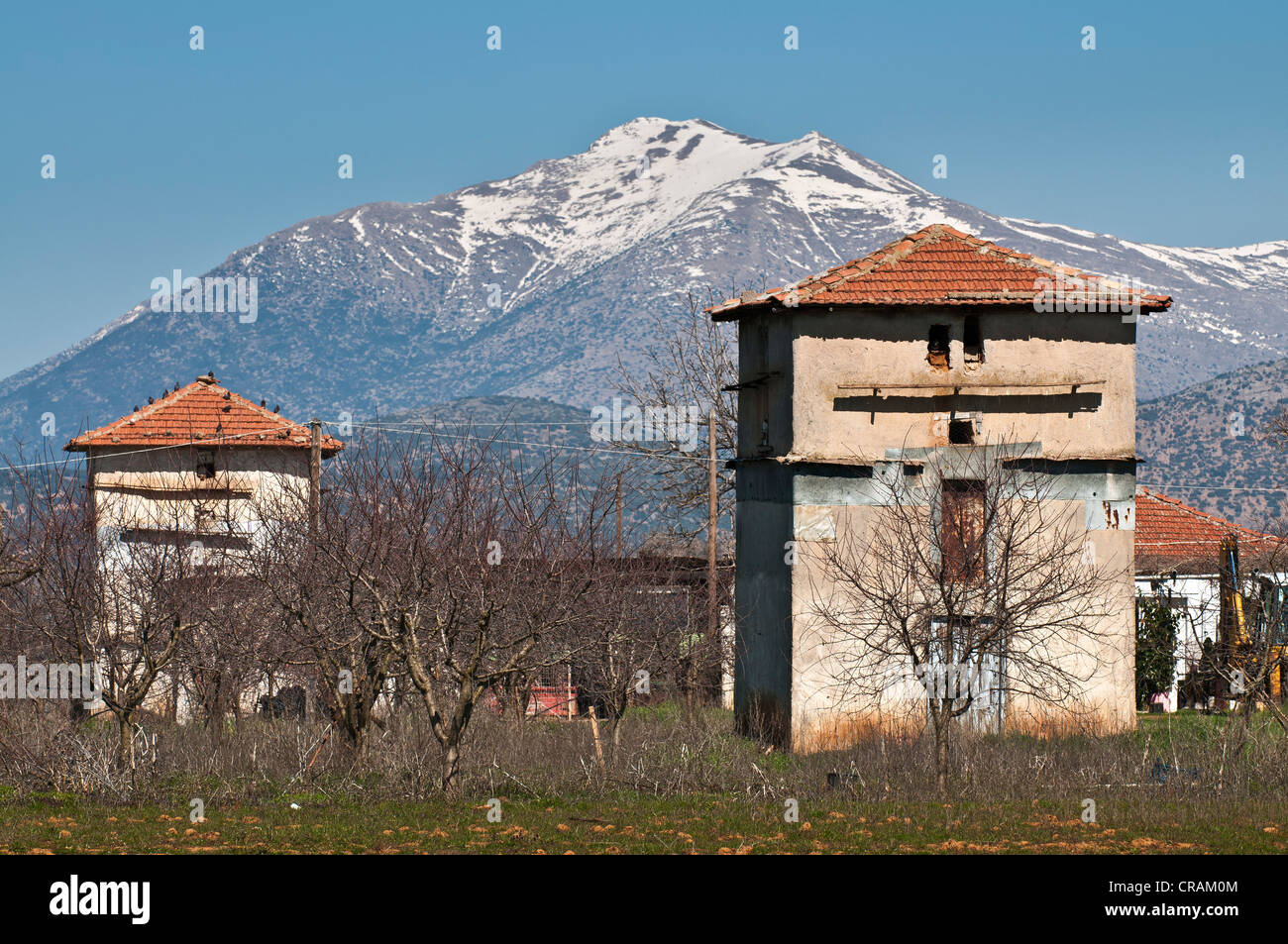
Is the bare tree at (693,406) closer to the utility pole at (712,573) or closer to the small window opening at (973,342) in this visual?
the utility pole at (712,573)

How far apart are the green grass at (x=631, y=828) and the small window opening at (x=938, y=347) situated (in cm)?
1305

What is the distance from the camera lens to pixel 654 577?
122ft

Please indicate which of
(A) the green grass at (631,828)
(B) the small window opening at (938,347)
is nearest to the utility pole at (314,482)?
(A) the green grass at (631,828)

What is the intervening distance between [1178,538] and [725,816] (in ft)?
115

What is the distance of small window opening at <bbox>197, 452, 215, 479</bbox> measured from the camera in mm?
49969

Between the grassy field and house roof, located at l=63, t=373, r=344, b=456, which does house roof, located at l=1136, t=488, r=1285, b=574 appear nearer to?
the grassy field

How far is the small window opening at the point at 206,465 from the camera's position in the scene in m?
50.0

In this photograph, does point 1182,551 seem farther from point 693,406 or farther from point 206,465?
point 206,465

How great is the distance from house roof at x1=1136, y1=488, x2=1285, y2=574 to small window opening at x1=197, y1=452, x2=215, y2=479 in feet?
96.2

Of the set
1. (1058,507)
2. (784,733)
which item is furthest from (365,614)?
(1058,507)

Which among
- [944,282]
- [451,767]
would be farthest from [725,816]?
[944,282]

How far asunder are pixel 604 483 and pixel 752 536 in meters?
8.59

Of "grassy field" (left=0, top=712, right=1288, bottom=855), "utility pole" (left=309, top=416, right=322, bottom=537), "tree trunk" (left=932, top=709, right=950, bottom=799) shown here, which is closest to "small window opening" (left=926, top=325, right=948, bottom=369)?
"grassy field" (left=0, top=712, right=1288, bottom=855)

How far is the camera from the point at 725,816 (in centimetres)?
1873
